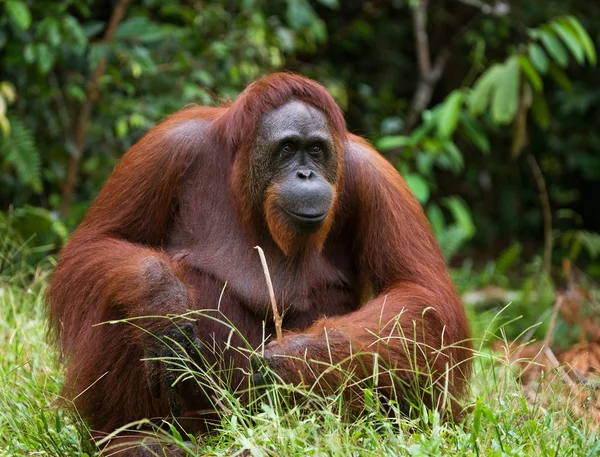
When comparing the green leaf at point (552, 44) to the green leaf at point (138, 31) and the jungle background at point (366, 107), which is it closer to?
the jungle background at point (366, 107)

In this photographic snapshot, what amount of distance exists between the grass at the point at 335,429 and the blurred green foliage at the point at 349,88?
1252 mm

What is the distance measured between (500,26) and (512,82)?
2.66m

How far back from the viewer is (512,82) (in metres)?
6.66

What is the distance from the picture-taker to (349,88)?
9.91 metres

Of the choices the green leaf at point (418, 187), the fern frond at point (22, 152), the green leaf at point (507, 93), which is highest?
the green leaf at point (507, 93)

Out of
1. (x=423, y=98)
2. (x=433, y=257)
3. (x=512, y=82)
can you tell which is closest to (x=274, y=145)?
(x=433, y=257)

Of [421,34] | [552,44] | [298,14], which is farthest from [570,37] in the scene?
[421,34]

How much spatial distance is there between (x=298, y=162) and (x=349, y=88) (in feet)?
21.2

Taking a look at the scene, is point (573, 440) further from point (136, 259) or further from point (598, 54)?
point (598, 54)

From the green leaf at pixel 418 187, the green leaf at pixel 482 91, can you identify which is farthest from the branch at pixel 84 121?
the green leaf at pixel 482 91

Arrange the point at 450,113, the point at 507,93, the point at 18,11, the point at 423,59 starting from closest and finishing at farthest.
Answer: the point at 18,11 < the point at 507,93 < the point at 450,113 < the point at 423,59

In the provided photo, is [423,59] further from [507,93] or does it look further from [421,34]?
[507,93]

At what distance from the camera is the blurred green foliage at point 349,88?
6410 mm

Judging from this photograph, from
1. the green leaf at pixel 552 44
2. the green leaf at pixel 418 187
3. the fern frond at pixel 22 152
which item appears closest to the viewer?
the fern frond at pixel 22 152
